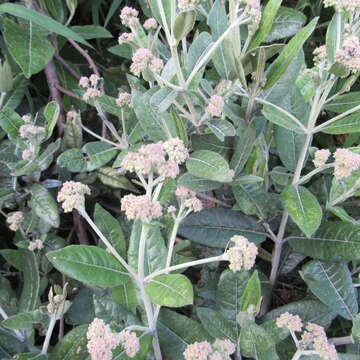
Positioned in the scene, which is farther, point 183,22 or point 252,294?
point 252,294

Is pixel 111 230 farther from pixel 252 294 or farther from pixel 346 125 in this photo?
pixel 346 125

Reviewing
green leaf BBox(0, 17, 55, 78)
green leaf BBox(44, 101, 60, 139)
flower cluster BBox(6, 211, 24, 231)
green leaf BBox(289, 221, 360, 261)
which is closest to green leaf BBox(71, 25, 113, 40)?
green leaf BBox(0, 17, 55, 78)

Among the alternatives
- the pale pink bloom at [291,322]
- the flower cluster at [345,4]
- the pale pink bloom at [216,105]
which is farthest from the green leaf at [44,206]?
the flower cluster at [345,4]

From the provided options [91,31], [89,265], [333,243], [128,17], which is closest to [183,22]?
[128,17]

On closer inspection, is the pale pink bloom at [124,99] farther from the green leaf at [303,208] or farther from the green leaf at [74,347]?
the green leaf at [74,347]

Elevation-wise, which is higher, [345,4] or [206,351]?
[345,4]

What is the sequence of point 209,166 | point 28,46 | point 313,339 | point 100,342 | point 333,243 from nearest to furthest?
point 100,342, point 313,339, point 209,166, point 333,243, point 28,46

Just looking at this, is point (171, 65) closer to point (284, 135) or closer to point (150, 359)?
point (284, 135)
